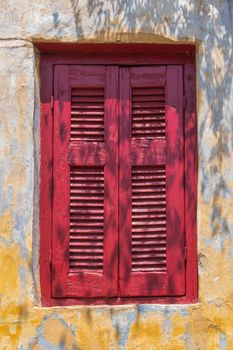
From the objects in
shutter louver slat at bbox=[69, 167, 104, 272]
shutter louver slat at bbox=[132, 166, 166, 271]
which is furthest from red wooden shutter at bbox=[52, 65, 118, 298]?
shutter louver slat at bbox=[132, 166, 166, 271]

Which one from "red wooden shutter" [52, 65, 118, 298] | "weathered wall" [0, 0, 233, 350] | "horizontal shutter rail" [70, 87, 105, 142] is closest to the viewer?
"weathered wall" [0, 0, 233, 350]

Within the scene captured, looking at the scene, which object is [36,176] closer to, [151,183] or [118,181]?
[118,181]

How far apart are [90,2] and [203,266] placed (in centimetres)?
178

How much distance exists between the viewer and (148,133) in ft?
20.0

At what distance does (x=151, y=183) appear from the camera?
19.8 ft

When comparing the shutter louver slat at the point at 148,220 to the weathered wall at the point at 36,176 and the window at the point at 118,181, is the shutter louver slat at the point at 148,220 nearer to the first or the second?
the window at the point at 118,181

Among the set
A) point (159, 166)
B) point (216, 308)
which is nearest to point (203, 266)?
point (216, 308)

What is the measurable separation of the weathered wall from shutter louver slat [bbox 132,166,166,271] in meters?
0.25

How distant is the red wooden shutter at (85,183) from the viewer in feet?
19.5

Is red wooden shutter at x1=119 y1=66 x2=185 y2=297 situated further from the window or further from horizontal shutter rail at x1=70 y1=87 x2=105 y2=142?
horizontal shutter rail at x1=70 y1=87 x2=105 y2=142

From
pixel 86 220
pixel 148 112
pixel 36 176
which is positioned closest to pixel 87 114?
pixel 148 112

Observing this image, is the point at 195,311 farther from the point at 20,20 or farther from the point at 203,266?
the point at 20,20

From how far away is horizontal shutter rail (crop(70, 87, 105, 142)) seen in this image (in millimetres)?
6098

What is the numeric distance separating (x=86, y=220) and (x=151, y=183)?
46 centimetres
